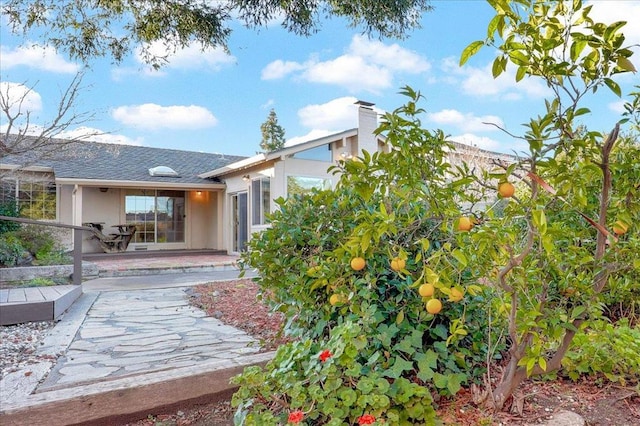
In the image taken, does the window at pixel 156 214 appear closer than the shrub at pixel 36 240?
No

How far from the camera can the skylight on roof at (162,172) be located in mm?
13766

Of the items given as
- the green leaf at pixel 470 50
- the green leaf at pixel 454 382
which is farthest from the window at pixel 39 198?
the green leaf at pixel 470 50

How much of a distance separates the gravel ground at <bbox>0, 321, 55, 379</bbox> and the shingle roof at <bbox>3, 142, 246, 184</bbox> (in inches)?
293

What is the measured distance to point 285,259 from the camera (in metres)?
2.44

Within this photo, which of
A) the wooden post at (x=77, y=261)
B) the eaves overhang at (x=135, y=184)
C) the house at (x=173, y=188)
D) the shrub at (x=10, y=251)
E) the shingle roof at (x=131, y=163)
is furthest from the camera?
the shingle roof at (x=131, y=163)

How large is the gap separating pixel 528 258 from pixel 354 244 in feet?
2.62

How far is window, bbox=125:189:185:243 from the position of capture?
14.3 meters

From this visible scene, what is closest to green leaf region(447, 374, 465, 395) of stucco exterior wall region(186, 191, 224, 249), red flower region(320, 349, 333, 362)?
red flower region(320, 349, 333, 362)

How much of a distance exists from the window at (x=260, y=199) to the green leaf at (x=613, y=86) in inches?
412

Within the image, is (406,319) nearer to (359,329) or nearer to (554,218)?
(359,329)

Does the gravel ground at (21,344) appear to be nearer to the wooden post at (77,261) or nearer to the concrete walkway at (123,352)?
the concrete walkway at (123,352)

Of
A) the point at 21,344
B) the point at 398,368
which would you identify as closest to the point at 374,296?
the point at 398,368

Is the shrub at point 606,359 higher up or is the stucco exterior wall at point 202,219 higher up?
the stucco exterior wall at point 202,219

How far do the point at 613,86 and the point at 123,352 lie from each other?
3.66 m
